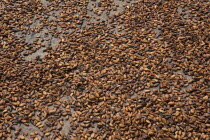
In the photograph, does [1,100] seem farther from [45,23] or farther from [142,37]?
[142,37]

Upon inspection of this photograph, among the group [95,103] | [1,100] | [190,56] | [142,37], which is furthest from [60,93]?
[190,56]

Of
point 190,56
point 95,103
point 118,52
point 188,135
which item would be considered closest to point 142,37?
point 118,52

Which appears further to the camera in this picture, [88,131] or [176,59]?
[176,59]

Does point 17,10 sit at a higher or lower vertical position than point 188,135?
higher

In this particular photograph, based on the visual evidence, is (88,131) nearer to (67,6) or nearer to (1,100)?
(1,100)

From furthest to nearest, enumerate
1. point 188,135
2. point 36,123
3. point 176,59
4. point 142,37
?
point 142,37 → point 176,59 → point 36,123 → point 188,135

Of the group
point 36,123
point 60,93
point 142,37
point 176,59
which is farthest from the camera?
point 142,37

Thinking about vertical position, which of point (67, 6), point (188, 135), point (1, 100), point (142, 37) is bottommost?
point (188, 135)
